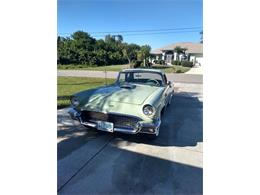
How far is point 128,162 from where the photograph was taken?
98.7 inches

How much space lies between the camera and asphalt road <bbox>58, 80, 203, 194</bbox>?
2014 millimetres

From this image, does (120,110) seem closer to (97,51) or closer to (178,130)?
(178,130)

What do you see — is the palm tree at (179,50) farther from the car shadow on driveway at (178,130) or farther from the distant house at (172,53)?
the car shadow on driveway at (178,130)

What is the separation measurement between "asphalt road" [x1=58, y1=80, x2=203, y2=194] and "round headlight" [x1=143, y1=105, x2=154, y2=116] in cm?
55

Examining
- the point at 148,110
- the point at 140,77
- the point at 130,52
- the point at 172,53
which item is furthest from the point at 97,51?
the point at 148,110

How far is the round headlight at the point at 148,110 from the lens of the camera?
280 cm

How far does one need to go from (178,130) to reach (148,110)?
50.6 inches

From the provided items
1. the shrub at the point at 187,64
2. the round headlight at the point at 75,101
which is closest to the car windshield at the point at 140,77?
the round headlight at the point at 75,101

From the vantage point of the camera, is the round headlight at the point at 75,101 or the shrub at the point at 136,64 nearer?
the round headlight at the point at 75,101
